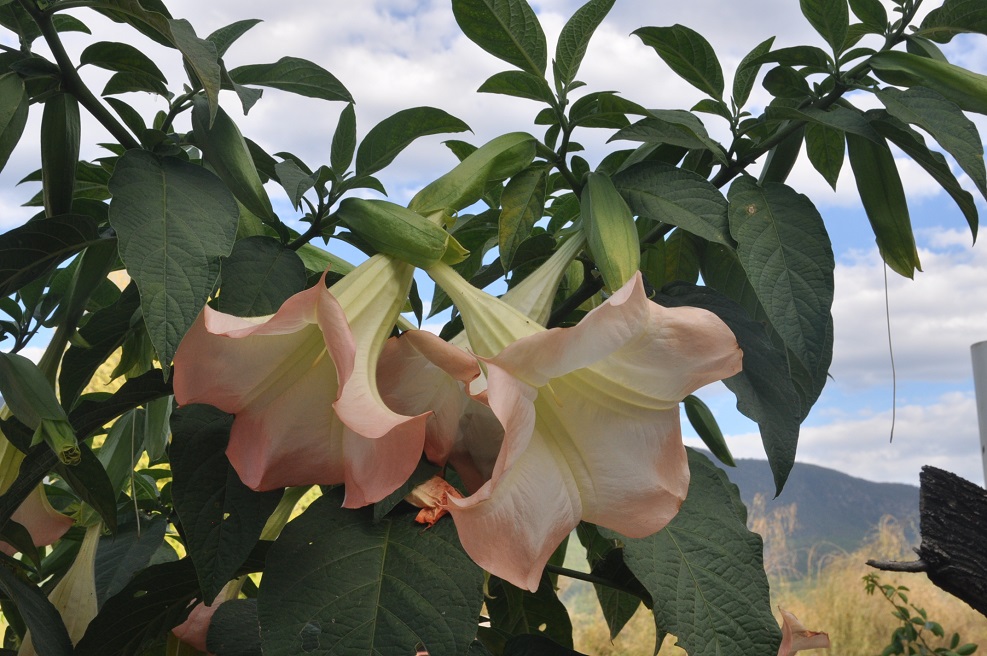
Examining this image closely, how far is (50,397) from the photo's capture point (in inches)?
20.3

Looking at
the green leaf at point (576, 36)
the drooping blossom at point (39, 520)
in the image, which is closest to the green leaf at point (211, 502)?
Answer: the drooping blossom at point (39, 520)

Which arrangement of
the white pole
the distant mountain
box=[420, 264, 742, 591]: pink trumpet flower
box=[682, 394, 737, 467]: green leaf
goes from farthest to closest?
the distant mountain
the white pole
box=[682, 394, 737, 467]: green leaf
box=[420, 264, 742, 591]: pink trumpet flower

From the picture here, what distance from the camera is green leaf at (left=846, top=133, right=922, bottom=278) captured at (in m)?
0.64

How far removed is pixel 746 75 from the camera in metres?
0.67

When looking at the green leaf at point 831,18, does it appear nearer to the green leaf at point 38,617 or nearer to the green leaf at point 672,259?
the green leaf at point 672,259

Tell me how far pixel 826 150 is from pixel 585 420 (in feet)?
1.42

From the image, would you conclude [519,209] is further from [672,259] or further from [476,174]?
[672,259]

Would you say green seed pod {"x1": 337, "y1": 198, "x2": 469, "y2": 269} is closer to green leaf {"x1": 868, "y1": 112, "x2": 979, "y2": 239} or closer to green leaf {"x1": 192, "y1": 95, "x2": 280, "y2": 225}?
green leaf {"x1": 192, "y1": 95, "x2": 280, "y2": 225}

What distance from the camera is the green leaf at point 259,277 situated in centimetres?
49

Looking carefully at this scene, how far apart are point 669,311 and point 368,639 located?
0.73 ft

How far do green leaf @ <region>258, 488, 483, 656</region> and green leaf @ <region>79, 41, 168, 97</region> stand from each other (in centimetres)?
33

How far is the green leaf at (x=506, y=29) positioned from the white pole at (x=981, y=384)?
6.94 ft

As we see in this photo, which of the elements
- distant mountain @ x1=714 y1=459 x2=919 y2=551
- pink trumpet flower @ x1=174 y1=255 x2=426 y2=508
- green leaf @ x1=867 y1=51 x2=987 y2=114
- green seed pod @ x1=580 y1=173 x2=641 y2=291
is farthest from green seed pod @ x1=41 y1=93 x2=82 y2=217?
distant mountain @ x1=714 y1=459 x2=919 y2=551

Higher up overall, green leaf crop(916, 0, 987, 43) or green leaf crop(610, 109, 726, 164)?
green leaf crop(916, 0, 987, 43)
